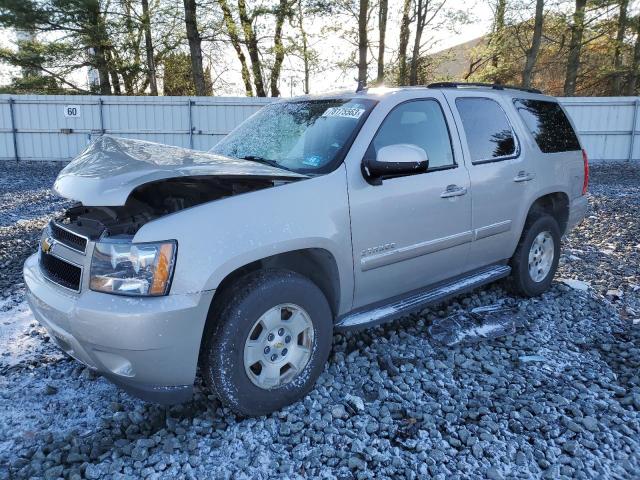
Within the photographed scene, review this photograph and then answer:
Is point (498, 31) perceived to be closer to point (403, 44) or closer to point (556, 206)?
point (403, 44)

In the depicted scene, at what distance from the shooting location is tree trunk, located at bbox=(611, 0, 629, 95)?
2075cm

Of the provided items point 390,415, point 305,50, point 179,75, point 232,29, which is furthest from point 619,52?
point 390,415

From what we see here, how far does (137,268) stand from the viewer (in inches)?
96.9

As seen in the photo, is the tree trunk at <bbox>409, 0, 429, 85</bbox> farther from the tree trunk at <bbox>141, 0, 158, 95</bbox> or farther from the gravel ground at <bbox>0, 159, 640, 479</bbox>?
the gravel ground at <bbox>0, 159, 640, 479</bbox>

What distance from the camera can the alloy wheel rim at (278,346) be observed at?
2838mm

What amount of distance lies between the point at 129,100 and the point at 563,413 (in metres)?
16.2

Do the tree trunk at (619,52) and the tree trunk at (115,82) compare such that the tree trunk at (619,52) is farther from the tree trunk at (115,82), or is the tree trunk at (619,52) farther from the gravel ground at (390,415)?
the tree trunk at (115,82)

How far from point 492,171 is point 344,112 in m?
1.36

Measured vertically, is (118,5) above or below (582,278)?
above

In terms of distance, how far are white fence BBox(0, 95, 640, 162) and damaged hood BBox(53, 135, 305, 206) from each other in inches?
526

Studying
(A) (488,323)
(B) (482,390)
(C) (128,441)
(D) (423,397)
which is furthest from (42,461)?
(A) (488,323)

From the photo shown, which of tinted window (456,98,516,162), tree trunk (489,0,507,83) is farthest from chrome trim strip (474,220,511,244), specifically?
tree trunk (489,0,507,83)

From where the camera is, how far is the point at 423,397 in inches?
126

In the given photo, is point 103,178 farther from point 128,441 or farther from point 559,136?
point 559,136
